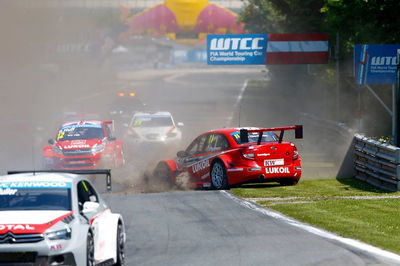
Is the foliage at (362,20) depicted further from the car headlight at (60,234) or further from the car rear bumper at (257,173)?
the car headlight at (60,234)

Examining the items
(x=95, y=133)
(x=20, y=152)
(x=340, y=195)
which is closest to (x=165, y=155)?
(x=95, y=133)

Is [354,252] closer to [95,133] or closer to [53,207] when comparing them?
[53,207]

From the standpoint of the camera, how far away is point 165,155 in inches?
1234

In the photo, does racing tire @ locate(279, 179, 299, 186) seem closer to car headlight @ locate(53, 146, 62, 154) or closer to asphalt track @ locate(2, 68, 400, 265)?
asphalt track @ locate(2, 68, 400, 265)

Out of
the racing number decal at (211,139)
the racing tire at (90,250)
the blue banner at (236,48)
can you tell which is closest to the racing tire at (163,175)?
the racing number decal at (211,139)

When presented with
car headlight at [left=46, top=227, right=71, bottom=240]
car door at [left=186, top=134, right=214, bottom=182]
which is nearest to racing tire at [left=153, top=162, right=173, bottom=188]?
car door at [left=186, top=134, right=214, bottom=182]

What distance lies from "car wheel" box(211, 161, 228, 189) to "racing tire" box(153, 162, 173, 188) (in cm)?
165

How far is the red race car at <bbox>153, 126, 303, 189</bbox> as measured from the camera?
20.1 metres

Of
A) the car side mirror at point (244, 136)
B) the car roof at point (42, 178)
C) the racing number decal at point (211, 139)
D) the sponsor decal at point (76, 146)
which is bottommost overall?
the sponsor decal at point (76, 146)

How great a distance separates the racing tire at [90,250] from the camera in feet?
33.3

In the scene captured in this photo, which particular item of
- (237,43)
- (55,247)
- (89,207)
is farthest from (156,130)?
(55,247)

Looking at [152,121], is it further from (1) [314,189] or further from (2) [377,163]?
(2) [377,163]

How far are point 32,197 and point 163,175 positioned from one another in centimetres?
1196

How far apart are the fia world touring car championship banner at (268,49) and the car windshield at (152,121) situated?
4.77m
